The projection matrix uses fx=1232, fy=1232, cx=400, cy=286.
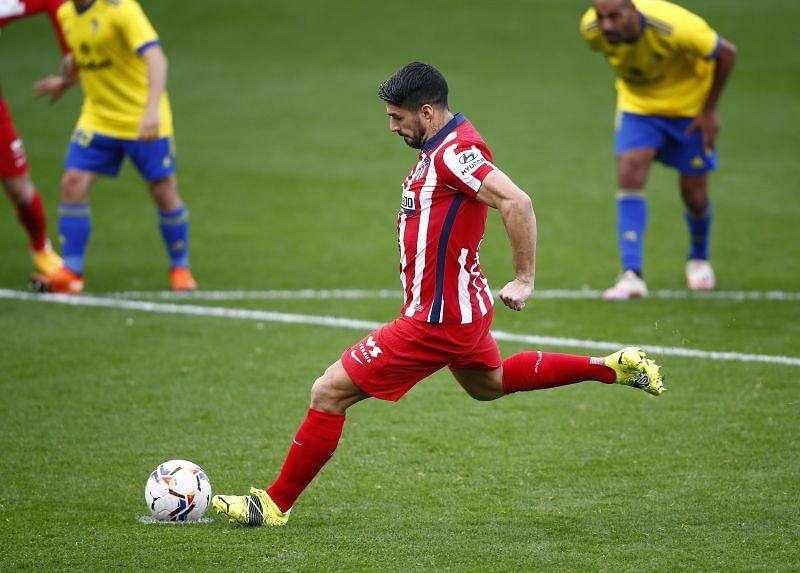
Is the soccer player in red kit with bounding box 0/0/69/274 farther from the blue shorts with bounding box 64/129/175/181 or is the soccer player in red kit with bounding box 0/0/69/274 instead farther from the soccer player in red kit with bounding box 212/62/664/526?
the soccer player in red kit with bounding box 212/62/664/526

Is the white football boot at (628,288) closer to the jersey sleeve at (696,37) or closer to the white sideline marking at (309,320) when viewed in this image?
the white sideline marking at (309,320)

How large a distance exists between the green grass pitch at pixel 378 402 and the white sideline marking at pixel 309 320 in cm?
11

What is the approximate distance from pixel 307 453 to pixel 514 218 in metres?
1.30

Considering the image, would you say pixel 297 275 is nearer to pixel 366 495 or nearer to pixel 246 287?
pixel 246 287

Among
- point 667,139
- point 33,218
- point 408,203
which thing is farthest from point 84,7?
point 408,203

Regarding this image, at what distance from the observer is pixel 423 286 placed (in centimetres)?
505

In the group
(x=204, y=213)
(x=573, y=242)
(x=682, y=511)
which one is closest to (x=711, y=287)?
(x=573, y=242)

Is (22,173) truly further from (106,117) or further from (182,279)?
(182,279)

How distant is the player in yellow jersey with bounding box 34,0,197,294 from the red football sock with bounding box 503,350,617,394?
4672 millimetres

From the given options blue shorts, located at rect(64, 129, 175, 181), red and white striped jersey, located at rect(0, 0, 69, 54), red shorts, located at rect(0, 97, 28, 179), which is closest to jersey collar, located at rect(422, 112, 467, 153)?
blue shorts, located at rect(64, 129, 175, 181)

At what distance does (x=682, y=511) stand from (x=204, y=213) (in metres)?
8.65

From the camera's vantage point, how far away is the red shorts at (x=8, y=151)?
9836 mm

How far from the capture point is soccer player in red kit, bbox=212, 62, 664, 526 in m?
4.91

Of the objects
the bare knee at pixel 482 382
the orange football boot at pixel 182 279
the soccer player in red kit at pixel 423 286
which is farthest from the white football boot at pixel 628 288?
the soccer player in red kit at pixel 423 286
